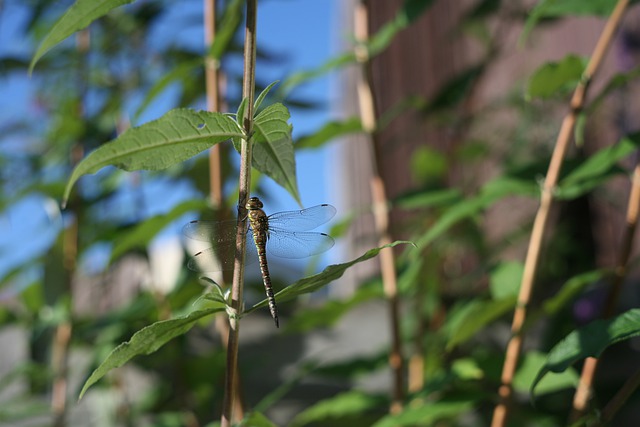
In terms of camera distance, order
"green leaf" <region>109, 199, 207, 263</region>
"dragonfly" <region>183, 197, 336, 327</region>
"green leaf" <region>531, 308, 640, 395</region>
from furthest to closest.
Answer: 1. "green leaf" <region>109, 199, 207, 263</region>
2. "dragonfly" <region>183, 197, 336, 327</region>
3. "green leaf" <region>531, 308, 640, 395</region>

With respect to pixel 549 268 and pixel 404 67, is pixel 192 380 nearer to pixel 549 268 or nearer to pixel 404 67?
pixel 549 268

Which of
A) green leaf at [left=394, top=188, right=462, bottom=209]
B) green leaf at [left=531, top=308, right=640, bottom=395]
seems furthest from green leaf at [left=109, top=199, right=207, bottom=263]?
green leaf at [left=531, top=308, right=640, bottom=395]

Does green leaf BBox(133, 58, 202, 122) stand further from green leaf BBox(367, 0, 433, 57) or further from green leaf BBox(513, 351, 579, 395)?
green leaf BBox(513, 351, 579, 395)

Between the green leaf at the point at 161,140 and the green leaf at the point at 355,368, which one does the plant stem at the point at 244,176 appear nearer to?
the green leaf at the point at 161,140

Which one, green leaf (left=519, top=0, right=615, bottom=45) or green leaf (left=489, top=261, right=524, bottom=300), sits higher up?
green leaf (left=519, top=0, right=615, bottom=45)

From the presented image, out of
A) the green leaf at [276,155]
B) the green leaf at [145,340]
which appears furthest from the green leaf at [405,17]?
the green leaf at [145,340]

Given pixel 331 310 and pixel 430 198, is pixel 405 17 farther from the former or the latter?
pixel 331 310
